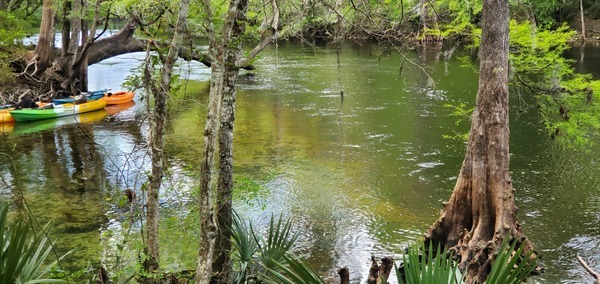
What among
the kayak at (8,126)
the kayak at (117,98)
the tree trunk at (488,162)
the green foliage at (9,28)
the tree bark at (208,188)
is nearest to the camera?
the tree bark at (208,188)

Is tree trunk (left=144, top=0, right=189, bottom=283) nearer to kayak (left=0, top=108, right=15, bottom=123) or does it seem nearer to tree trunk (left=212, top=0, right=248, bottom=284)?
tree trunk (left=212, top=0, right=248, bottom=284)

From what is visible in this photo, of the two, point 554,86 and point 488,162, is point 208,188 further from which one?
point 554,86

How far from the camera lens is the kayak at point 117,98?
23.6 m

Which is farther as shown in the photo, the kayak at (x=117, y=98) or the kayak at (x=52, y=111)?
the kayak at (x=117, y=98)

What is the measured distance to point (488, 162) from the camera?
28.8 ft

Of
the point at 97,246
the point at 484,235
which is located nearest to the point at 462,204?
the point at 484,235

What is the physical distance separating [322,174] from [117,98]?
12818mm

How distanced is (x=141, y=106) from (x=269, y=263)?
18696mm

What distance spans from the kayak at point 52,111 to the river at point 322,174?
0.43 metres

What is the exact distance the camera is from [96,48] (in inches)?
1017

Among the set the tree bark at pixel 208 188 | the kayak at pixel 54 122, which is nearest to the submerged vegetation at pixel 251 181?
the tree bark at pixel 208 188

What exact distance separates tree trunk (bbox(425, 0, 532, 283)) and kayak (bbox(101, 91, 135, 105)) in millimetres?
17513

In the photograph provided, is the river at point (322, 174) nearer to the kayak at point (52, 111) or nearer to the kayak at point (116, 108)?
the kayak at point (116, 108)

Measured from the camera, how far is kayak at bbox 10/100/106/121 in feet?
65.2
